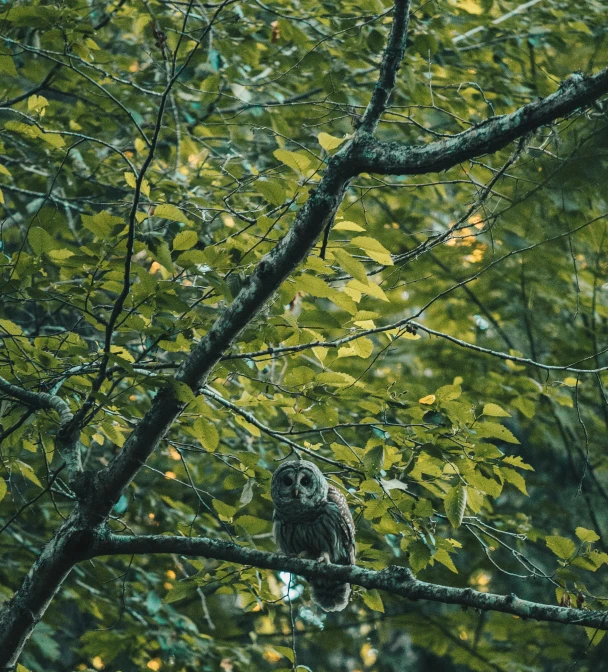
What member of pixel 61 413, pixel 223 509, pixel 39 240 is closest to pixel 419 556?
pixel 223 509

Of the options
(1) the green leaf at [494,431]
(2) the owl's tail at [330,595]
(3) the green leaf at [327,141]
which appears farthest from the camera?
(2) the owl's tail at [330,595]

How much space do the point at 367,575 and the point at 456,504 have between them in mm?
504

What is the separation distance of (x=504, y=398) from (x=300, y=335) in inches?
121

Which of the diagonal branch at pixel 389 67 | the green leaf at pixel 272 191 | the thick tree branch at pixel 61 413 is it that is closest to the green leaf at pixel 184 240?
the green leaf at pixel 272 191

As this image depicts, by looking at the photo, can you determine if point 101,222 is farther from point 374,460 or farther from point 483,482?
point 483,482

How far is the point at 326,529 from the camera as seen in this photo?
14.1 ft

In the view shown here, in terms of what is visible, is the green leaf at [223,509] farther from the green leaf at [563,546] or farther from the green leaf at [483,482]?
the green leaf at [563,546]

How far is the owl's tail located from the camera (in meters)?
4.41

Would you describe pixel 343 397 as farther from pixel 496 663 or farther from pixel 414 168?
pixel 496 663

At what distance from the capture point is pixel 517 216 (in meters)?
5.21

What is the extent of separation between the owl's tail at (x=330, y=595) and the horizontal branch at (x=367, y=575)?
56.9 inches

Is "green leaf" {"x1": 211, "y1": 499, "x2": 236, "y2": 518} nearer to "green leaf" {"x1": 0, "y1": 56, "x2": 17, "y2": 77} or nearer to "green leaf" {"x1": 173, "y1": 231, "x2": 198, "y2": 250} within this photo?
"green leaf" {"x1": 173, "y1": 231, "x2": 198, "y2": 250}

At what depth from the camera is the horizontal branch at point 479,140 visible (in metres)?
2.47

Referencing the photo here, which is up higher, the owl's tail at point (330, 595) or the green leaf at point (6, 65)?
the green leaf at point (6, 65)
